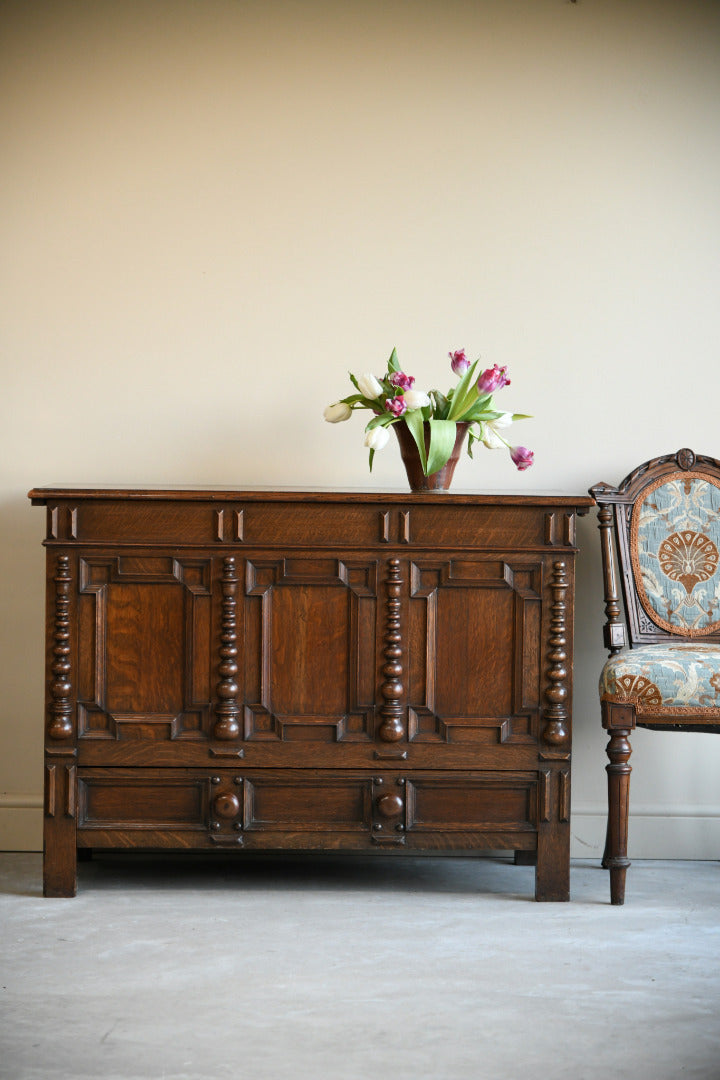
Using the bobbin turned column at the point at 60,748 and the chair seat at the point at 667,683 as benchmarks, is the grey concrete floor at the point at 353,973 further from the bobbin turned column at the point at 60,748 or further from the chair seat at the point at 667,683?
the chair seat at the point at 667,683

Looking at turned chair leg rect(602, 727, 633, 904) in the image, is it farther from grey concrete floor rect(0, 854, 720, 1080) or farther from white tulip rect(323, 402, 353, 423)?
white tulip rect(323, 402, 353, 423)

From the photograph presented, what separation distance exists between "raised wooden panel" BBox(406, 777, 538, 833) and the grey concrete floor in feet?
0.62

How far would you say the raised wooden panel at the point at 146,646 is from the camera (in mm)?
2500

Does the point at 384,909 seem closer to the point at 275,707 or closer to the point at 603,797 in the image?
the point at 275,707

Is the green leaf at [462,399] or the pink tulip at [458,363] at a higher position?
the pink tulip at [458,363]

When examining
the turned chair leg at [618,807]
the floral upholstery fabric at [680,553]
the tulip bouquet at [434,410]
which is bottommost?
the turned chair leg at [618,807]

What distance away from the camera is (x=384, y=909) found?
96.7 inches

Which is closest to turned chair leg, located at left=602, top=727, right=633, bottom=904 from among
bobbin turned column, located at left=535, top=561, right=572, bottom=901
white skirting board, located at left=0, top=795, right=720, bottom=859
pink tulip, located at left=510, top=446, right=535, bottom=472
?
bobbin turned column, located at left=535, top=561, right=572, bottom=901

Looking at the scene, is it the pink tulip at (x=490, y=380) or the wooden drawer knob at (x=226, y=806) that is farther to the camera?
the pink tulip at (x=490, y=380)

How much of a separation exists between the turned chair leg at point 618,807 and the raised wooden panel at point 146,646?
0.99m

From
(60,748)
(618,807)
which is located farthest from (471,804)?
(60,748)

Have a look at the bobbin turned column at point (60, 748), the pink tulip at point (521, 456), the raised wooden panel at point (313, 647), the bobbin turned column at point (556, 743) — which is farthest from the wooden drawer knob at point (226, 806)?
the pink tulip at point (521, 456)

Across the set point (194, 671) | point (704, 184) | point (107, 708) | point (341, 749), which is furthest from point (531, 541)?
point (704, 184)

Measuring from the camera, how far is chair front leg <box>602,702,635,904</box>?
2.49 meters
